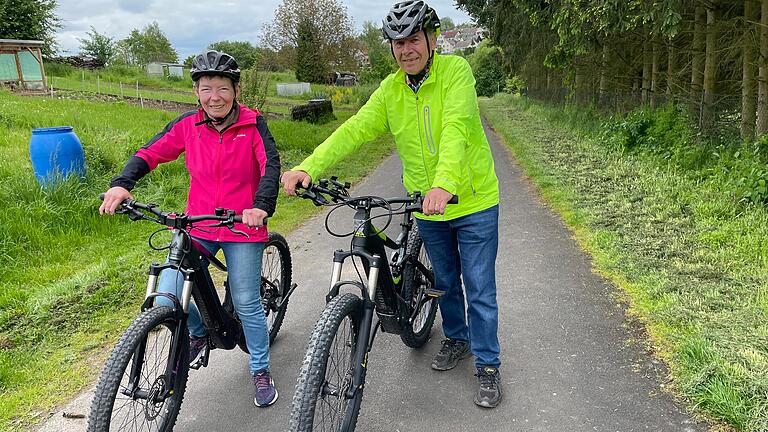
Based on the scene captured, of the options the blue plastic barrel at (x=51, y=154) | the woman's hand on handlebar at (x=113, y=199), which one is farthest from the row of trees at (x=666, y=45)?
the blue plastic barrel at (x=51, y=154)

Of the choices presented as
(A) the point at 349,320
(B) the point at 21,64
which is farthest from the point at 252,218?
(B) the point at 21,64

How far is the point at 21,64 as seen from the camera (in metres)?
24.2

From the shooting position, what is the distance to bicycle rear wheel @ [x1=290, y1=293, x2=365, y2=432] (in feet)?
8.07

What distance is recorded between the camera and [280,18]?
39.0 meters

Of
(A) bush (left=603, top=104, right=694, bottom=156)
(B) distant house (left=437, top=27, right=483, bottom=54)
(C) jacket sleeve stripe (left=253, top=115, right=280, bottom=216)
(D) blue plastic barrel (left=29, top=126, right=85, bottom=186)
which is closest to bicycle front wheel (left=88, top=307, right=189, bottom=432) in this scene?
(C) jacket sleeve stripe (left=253, top=115, right=280, bottom=216)

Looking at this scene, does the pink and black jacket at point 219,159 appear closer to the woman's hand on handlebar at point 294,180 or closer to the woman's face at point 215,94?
the woman's face at point 215,94

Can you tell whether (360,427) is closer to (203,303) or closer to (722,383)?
(203,303)

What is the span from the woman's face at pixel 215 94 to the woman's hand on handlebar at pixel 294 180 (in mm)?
724

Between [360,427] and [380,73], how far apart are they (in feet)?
165

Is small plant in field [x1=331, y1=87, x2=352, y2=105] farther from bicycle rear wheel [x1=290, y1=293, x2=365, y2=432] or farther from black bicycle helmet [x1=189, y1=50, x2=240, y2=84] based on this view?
bicycle rear wheel [x1=290, y1=293, x2=365, y2=432]

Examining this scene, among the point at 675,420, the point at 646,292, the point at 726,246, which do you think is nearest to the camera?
the point at 675,420

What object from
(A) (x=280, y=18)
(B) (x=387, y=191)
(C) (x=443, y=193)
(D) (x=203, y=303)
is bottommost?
(B) (x=387, y=191)

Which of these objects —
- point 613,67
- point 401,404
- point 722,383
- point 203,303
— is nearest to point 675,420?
point 722,383

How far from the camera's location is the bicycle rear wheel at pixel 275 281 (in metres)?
4.19
